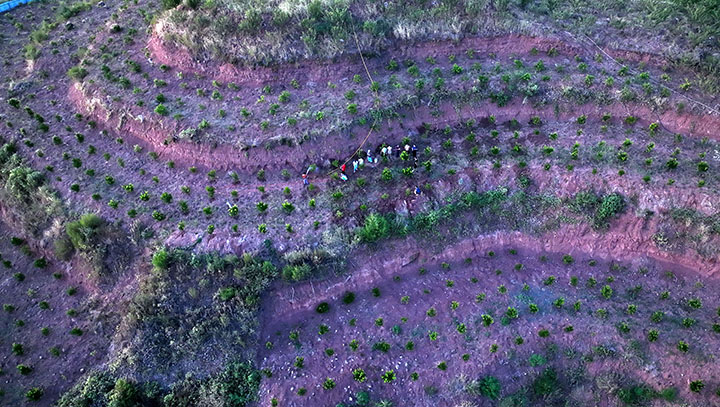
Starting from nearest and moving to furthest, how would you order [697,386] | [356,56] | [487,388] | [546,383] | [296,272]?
[697,386] → [487,388] → [546,383] → [296,272] → [356,56]

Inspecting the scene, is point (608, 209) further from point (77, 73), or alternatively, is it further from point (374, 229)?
point (77, 73)

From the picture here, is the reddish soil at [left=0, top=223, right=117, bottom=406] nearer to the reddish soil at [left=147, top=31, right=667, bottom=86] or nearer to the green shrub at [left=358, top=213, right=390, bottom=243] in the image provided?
the green shrub at [left=358, top=213, right=390, bottom=243]

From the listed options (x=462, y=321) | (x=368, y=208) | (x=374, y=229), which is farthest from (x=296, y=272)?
(x=462, y=321)

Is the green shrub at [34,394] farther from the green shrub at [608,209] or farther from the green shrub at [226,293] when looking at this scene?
the green shrub at [608,209]

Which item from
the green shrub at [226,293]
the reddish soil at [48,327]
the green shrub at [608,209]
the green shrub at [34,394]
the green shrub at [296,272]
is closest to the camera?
the green shrub at [34,394]

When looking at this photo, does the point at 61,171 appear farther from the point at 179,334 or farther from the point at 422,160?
the point at 422,160

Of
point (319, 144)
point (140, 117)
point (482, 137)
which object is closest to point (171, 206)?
point (140, 117)

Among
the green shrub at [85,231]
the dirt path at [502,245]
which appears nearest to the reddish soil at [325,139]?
Result: the green shrub at [85,231]

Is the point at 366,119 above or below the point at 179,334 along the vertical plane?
above
